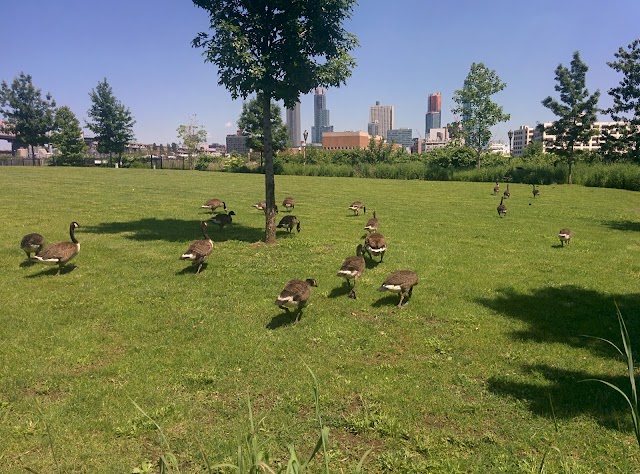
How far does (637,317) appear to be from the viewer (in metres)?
8.56

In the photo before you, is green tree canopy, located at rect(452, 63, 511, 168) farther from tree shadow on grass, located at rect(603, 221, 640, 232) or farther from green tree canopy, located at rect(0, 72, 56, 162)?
green tree canopy, located at rect(0, 72, 56, 162)

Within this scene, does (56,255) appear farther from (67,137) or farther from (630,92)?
(67,137)

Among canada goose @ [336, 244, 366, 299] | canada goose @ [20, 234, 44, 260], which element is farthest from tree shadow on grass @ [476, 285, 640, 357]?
canada goose @ [20, 234, 44, 260]

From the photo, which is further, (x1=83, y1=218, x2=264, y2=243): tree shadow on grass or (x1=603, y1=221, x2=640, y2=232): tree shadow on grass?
(x1=603, y1=221, x2=640, y2=232): tree shadow on grass

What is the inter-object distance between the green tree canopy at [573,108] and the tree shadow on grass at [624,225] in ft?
82.8

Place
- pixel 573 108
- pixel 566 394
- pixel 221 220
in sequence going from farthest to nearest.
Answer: pixel 573 108
pixel 221 220
pixel 566 394

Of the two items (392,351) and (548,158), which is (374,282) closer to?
(392,351)

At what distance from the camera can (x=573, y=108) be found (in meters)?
41.7

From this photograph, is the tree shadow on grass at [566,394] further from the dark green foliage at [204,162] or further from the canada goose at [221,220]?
the dark green foliage at [204,162]

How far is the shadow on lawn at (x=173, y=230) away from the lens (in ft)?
51.1

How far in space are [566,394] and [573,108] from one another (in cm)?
4487

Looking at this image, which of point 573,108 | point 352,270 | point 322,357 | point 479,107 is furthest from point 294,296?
point 479,107

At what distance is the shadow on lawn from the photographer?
1558 centimetres

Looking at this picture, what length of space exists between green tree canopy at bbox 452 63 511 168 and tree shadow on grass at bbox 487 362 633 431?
53894 millimetres
